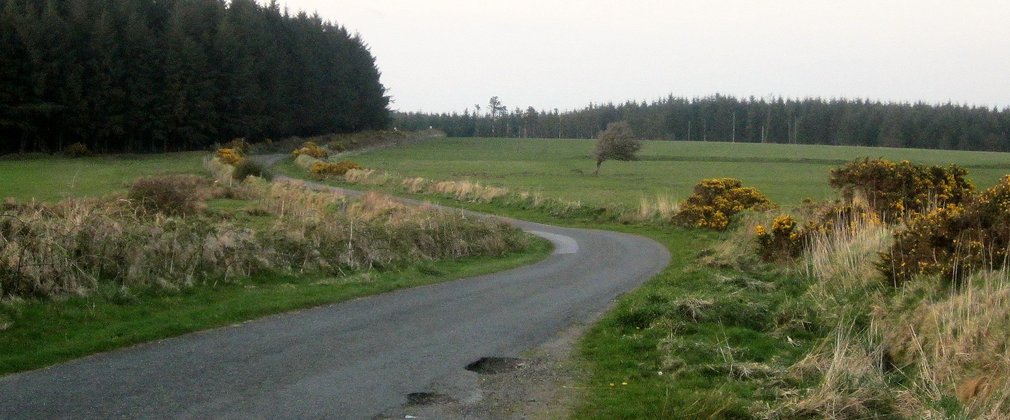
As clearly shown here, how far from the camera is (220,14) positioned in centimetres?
8894

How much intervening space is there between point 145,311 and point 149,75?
223ft

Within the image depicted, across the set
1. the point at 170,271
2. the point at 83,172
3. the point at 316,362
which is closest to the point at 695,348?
the point at 316,362

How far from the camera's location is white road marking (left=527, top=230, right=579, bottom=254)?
28.0 m

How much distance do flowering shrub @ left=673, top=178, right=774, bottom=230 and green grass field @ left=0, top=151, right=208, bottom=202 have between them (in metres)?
23.0

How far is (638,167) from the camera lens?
8462 centimetres

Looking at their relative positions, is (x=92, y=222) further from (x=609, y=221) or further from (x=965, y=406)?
(x=609, y=221)

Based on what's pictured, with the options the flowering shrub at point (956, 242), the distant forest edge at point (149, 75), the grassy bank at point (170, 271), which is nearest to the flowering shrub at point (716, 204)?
the grassy bank at point (170, 271)

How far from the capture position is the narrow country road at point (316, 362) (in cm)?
779

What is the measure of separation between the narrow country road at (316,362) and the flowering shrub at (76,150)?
59.2 meters

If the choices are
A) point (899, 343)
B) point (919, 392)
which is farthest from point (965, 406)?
point (899, 343)

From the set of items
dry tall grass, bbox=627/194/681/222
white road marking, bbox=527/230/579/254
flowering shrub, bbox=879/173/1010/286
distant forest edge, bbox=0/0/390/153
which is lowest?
white road marking, bbox=527/230/579/254

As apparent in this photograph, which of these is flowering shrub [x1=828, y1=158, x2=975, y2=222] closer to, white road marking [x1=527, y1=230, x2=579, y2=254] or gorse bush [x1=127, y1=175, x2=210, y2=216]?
white road marking [x1=527, y1=230, x2=579, y2=254]

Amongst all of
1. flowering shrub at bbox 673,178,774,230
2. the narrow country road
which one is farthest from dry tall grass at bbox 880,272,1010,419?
flowering shrub at bbox 673,178,774,230

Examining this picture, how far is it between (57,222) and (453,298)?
648 cm
